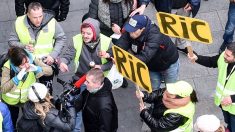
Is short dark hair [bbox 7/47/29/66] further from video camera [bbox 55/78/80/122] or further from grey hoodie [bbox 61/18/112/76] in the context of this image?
grey hoodie [bbox 61/18/112/76]

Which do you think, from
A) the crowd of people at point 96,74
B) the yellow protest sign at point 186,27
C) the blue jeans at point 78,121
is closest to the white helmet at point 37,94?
the crowd of people at point 96,74

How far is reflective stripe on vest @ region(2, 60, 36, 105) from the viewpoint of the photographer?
7.18m

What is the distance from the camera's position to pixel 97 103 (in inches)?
264

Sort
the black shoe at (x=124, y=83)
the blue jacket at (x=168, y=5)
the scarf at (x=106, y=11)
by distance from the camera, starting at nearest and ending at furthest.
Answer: the scarf at (x=106, y=11), the blue jacket at (x=168, y=5), the black shoe at (x=124, y=83)

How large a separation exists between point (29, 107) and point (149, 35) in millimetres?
1708

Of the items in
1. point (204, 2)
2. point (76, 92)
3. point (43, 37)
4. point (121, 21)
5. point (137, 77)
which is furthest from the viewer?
point (204, 2)

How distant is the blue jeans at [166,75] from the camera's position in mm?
7718

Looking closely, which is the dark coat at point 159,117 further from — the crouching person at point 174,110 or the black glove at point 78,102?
the black glove at point 78,102

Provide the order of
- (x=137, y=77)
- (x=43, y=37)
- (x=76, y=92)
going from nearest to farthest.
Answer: (x=137, y=77) < (x=76, y=92) < (x=43, y=37)

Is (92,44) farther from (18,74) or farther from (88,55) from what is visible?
(18,74)

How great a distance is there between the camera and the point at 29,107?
21.6 feet

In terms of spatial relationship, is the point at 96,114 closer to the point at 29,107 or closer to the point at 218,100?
the point at 29,107

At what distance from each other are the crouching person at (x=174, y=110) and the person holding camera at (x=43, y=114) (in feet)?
2.91

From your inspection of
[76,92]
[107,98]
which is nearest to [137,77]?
[107,98]
